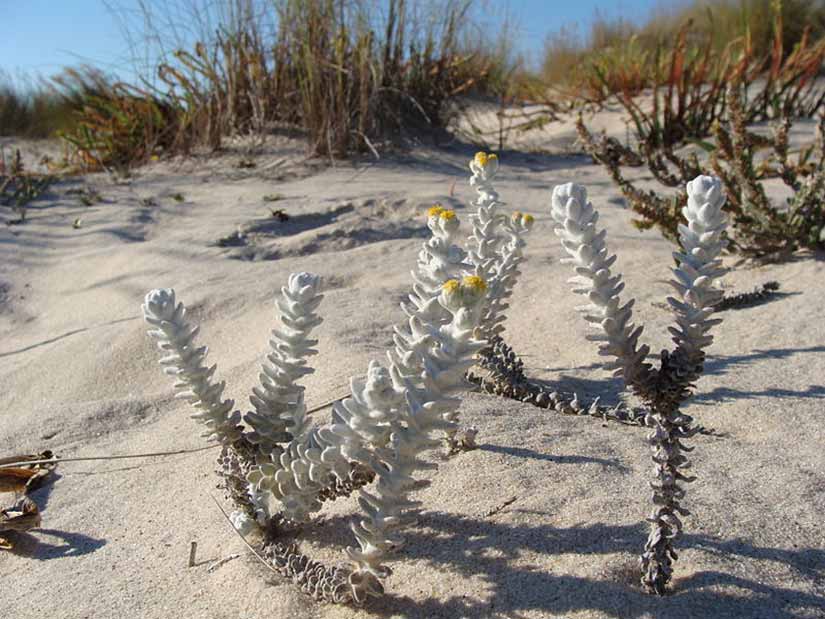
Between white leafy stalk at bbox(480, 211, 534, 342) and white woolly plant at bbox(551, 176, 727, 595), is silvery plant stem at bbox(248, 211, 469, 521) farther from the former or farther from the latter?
white leafy stalk at bbox(480, 211, 534, 342)

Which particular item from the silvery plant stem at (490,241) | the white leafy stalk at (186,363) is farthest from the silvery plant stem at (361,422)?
the silvery plant stem at (490,241)

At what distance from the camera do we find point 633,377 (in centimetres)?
108

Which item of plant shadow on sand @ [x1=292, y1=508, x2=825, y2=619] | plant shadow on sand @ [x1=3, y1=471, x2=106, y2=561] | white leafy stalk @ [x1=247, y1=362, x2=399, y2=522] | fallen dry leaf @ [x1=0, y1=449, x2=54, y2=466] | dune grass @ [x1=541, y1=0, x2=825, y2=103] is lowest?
plant shadow on sand @ [x1=3, y1=471, x2=106, y2=561]

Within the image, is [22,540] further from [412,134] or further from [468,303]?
[412,134]

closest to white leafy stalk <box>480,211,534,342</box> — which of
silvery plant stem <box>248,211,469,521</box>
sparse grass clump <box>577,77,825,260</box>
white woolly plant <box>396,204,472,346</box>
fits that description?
silvery plant stem <box>248,211,469,521</box>

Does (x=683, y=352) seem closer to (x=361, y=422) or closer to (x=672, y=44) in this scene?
(x=361, y=422)

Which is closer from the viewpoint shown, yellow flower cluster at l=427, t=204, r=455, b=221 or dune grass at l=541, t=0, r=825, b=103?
yellow flower cluster at l=427, t=204, r=455, b=221

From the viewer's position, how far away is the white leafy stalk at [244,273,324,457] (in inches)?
47.6

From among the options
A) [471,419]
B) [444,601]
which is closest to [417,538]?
[444,601]

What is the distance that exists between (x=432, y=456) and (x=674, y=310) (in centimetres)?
74

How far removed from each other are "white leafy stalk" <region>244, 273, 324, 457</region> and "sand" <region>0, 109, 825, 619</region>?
0.24m

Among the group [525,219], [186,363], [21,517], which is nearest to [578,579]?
[186,363]

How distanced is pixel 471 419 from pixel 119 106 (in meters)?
5.47

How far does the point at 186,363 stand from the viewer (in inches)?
49.9
